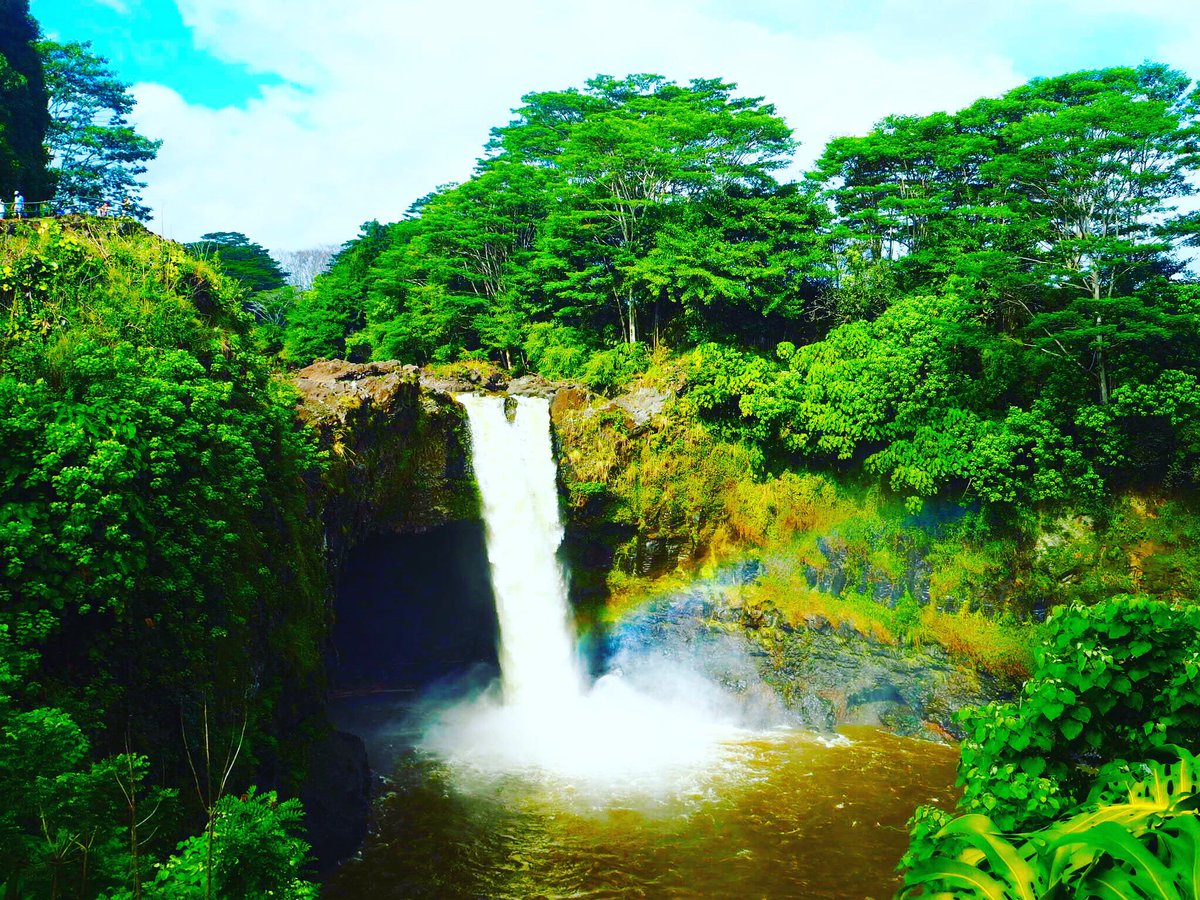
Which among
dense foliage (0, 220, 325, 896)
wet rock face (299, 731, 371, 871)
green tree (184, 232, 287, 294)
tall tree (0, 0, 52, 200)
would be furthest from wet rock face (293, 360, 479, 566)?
green tree (184, 232, 287, 294)

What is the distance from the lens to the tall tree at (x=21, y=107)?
540 inches

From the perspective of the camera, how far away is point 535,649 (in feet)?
51.6

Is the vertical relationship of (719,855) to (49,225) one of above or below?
below

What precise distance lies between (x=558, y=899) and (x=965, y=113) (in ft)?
67.2

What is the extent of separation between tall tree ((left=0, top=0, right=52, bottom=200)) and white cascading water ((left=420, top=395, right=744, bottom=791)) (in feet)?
30.5

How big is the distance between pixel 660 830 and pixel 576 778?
202cm

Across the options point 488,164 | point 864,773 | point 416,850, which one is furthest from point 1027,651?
point 488,164

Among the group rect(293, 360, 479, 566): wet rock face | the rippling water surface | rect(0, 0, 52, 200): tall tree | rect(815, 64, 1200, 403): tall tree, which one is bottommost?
the rippling water surface

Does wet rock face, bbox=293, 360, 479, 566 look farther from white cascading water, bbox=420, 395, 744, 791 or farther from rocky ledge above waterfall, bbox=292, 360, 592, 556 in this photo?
white cascading water, bbox=420, 395, 744, 791

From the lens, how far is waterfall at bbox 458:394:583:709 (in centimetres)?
1555

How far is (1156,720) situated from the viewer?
373cm

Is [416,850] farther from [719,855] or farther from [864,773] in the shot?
[864,773]

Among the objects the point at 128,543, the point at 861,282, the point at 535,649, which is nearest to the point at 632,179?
the point at 861,282

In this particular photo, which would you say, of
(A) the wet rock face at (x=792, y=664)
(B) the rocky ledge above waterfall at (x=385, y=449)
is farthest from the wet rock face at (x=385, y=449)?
(A) the wet rock face at (x=792, y=664)
